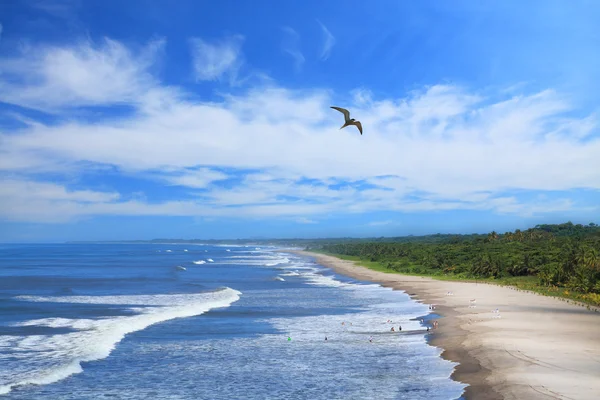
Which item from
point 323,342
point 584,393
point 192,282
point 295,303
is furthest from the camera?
point 192,282

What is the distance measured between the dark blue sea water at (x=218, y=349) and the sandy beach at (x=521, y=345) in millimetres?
1428

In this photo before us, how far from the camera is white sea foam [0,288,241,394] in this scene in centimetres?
2442

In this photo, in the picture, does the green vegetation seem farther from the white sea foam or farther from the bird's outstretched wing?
the bird's outstretched wing

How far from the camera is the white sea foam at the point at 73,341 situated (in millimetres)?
24422

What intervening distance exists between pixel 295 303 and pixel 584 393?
32.9m

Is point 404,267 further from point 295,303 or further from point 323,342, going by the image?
point 323,342

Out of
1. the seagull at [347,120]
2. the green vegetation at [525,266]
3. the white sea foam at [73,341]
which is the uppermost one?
the seagull at [347,120]

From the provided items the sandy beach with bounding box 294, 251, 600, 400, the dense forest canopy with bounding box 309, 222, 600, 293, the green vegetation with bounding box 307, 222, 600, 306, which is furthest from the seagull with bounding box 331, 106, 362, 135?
the dense forest canopy with bounding box 309, 222, 600, 293

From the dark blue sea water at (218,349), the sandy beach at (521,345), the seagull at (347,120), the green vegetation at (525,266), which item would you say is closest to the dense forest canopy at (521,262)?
the green vegetation at (525,266)

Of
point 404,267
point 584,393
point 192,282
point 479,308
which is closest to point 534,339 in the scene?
point 584,393

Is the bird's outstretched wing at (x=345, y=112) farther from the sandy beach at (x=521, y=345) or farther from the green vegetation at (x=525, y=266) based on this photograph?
the green vegetation at (x=525, y=266)

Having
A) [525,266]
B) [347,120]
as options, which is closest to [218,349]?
[347,120]

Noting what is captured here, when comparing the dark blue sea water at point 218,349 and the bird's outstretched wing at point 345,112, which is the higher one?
the bird's outstretched wing at point 345,112

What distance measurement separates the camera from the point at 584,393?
61.0 feet
